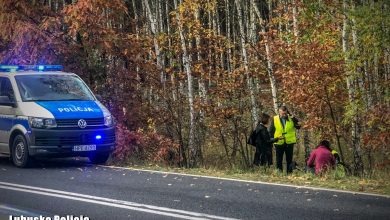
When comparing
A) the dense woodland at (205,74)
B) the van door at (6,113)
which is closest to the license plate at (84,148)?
the van door at (6,113)

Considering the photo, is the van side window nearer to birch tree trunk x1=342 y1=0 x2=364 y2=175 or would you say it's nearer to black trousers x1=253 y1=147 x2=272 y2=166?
black trousers x1=253 y1=147 x2=272 y2=166

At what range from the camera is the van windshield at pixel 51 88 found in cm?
1263

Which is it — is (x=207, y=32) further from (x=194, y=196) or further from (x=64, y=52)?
(x=194, y=196)

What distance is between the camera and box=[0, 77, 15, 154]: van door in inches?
493

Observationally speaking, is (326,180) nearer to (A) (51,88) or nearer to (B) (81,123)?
(B) (81,123)

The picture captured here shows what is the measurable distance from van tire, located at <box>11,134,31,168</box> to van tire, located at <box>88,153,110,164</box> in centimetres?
150

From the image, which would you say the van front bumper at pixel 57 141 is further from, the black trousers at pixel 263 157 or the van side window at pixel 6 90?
the black trousers at pixel 263 157

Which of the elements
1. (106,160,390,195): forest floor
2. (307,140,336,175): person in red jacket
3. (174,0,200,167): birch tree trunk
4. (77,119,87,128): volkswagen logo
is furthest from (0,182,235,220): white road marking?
(174,0,200,167): birch tree trunk

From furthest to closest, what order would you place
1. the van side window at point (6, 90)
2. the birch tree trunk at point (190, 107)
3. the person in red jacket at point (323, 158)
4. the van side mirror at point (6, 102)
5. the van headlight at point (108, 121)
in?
1. the birch tree trunk at point (190, 107)
2. the van headlight at point (108, 121)
3. the van side window at point (6, 90)
4. the van side mirror at point (6, 102)
5. the person in red jacket at point (323, 158)

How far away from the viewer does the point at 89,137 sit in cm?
1238

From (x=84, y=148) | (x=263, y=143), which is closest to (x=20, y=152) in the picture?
Result: (x=84, y=148)

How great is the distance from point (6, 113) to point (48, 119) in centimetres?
137

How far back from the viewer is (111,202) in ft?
26.6

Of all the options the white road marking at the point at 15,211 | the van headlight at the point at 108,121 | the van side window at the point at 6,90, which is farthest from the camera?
the van headlight at the point at 108,121
